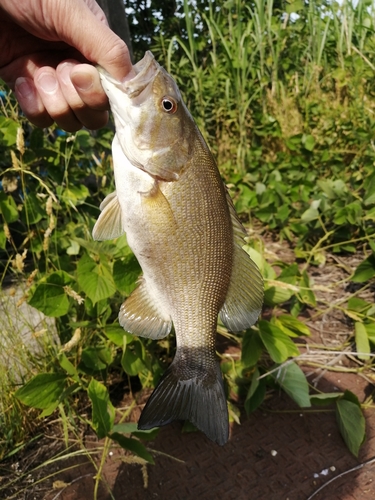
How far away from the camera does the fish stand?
109 cm

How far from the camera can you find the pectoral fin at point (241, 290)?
3.85 feet

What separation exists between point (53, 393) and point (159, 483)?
0.50 metres

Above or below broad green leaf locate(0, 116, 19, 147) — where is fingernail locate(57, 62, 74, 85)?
above

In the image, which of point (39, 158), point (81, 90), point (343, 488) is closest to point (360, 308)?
point (343, 488)

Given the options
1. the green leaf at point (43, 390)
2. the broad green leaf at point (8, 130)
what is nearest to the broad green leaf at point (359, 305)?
the green leaf at point (43, 390)

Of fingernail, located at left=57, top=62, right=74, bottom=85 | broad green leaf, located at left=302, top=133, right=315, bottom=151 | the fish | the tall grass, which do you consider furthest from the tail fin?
the tall grass

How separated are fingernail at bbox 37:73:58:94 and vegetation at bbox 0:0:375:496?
30cm

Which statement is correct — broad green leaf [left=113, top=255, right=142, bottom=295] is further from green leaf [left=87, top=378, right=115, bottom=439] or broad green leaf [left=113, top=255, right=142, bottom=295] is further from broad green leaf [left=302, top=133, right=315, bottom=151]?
broad green leaf [left=302, top=133, right=315, bottom=151]

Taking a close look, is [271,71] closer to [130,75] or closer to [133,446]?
[130,75]

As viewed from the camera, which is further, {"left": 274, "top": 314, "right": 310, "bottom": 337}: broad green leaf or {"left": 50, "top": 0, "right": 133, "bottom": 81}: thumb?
{"left": 274, "top": 314, "right": 310, "bottom": 337}: broad green leaf

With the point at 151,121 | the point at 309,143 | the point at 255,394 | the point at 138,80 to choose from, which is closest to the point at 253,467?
the point at 255,394

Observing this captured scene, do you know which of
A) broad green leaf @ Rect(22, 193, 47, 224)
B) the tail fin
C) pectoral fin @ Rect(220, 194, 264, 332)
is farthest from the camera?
broad green leaf @ Rect(22, 193, 47, 224)

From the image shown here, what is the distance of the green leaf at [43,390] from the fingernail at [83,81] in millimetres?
941

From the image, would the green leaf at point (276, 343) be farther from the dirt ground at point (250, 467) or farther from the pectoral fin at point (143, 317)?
the pectoral fin at point (143, 317)
